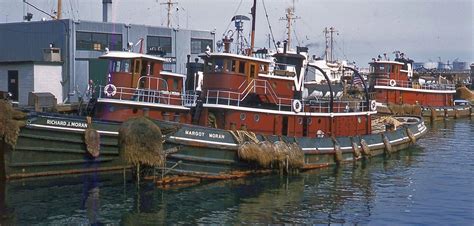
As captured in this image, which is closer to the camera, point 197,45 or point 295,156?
point 295,156

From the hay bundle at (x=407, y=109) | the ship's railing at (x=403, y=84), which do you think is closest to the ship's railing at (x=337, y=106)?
the hay bundle at (x=407, y=109)

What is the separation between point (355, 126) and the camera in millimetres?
29969

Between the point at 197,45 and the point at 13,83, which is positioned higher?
the point at 197,45

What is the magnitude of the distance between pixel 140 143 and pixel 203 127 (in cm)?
275

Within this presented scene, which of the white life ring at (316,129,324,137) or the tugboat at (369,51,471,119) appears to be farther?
the tugboat at (369,51,471,119)

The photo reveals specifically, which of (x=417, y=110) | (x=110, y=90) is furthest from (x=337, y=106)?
(x=417, y=110)

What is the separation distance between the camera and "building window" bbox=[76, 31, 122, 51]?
132 ft

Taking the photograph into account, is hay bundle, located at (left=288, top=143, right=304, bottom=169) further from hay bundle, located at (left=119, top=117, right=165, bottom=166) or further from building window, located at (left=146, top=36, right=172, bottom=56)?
building window, located at (left=146, top=36, right=172, bottom=56)

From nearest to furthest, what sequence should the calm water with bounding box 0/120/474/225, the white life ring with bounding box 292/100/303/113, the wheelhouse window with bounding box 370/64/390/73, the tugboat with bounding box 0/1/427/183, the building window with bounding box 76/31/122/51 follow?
the calm water with bounding box 0/120/474/225 < the tugboat with bounding box 0/1/427/183 < the white life ring with bounding box 292/100/303/113 < the building window with bounding box 76/31/122/51 < the wheelhouse window with bounding box 370/64/390/73

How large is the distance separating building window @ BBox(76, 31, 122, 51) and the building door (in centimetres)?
476

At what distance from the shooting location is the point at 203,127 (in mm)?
22828

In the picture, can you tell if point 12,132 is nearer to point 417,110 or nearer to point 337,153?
point 337,153

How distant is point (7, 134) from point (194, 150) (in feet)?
21.1

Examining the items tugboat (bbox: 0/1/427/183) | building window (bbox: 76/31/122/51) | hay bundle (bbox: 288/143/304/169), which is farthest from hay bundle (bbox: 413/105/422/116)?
hay bundle (bbox: 288/143/304/169)
